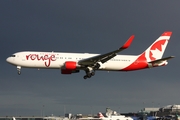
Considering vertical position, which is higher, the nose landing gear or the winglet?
the winglet

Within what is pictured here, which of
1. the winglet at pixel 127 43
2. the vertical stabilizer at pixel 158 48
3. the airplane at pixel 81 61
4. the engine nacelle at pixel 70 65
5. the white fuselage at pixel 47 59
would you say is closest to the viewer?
the winglet at pixel 127 43

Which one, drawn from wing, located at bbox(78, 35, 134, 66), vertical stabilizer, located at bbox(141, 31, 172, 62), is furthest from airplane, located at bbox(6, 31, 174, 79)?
vertical stabilizer, located at bbox(141, 31, 172, 62)

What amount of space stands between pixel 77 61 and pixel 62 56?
131 inches

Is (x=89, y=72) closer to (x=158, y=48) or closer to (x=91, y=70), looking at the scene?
(x=91, y=70)

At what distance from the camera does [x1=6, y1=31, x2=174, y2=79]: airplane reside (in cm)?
6169

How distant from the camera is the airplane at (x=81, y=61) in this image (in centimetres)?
6169

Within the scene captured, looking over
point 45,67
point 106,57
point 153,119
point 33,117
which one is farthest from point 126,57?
point 33,117

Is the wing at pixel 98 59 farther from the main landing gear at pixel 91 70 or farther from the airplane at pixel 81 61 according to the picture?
the main landing gear at pixel 91 70

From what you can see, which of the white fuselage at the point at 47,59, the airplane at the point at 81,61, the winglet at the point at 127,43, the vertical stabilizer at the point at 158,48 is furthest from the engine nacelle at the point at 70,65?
the vertical stabilizer at the point at 158,48

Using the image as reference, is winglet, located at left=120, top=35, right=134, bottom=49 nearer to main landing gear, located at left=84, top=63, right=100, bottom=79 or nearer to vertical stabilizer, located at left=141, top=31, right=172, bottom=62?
main landing gear, located at left=84, top=63, right=100, bottom=79

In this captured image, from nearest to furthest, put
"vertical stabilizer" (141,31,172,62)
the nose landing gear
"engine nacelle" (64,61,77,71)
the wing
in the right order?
the wing < "engine nacelle" (64,61,77,71) < the nose landing gear < "vertical stabilizer" (141,31,172,62)

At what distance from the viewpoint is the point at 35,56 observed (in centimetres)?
6219

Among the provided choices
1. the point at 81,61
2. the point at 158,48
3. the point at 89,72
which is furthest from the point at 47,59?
the point at 158,48

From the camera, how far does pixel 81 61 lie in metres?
61.7
